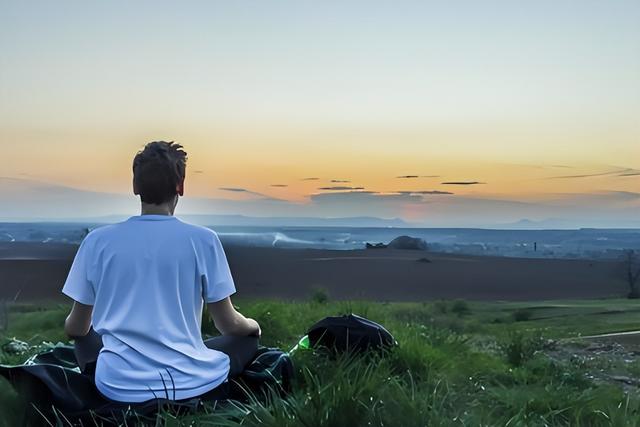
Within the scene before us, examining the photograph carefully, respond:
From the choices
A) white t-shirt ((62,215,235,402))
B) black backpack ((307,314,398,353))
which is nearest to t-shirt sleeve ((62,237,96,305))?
white t-shirt ((62,215,235,402))

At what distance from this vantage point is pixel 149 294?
12.0 ft

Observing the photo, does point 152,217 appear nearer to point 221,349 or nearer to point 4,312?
point 221,349

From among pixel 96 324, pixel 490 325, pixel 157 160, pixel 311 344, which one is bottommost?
pixel 490 325

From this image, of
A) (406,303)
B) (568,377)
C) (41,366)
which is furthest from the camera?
(406,303)

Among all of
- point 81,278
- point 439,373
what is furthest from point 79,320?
point 439,373

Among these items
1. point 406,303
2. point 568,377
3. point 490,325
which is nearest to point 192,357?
point 568,377

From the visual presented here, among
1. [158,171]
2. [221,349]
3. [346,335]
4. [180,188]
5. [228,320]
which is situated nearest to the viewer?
[158,171]

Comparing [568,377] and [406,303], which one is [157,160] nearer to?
[568,377]

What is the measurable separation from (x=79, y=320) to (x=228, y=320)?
717 millimetres

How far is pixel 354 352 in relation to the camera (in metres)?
5.14

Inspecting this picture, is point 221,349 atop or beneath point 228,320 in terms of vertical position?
beneath

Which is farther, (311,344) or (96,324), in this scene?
(311,344)

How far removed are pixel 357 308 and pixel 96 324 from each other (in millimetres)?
4227

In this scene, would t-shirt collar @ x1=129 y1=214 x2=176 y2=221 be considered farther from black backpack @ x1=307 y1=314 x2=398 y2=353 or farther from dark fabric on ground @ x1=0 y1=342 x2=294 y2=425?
black backpack @ x1=307 y1=314 x2=398 y2=353
